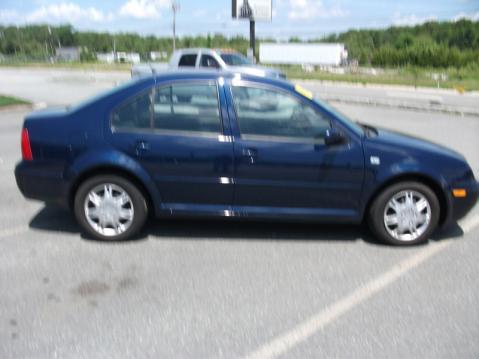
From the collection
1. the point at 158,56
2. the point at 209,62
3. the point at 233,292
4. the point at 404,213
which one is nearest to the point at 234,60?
the point at 209,62

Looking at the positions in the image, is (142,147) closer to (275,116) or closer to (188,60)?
(275,116)

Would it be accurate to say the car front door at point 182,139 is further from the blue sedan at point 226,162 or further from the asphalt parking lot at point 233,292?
the asphalt parking lot at point 233,292

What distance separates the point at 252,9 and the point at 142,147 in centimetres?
3199

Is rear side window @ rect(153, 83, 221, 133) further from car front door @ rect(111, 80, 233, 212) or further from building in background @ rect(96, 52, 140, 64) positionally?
building in background @ rect(96, 52, 140, 64)

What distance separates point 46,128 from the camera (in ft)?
13.4

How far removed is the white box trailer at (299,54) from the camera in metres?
52.7

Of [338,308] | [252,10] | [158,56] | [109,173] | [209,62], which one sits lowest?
[338,308]

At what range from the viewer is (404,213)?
4160 mm

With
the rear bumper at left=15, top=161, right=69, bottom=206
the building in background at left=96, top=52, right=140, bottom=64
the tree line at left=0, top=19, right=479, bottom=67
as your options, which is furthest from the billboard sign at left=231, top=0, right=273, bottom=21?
the building in background at left=96, top=52, right=140, bottom=64

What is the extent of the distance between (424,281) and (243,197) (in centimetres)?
165

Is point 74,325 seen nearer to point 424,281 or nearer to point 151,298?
point 151,298

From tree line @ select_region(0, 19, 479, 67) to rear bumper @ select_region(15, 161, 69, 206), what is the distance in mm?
56278

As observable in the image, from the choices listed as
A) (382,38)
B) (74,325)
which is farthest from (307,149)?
(382,38)

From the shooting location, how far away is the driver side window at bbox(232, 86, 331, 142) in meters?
4.00
